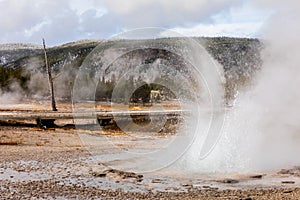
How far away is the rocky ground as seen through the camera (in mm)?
12641

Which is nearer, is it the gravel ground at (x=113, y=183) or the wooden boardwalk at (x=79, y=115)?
the gravel ground at (x=113, y=183)

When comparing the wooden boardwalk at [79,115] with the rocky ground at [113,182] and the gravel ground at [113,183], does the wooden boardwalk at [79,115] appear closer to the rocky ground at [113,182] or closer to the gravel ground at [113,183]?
the rocky ground at [113,182]

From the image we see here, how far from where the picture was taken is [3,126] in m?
30.9

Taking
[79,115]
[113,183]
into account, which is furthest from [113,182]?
[79,115]

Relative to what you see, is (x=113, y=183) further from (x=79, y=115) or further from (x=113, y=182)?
(x=79, y=115)

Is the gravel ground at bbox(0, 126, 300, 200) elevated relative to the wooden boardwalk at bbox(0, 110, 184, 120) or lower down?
lower down

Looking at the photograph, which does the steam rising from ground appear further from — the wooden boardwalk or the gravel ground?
the wooden boardwalk

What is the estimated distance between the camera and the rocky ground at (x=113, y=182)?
12.6 metres

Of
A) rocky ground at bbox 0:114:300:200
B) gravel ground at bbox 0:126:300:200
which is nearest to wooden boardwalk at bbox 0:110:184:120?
rocky ground at bbox 0:114:300:200

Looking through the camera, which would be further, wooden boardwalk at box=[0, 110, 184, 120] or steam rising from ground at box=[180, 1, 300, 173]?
wooden boardwalk at box=[0, 110, 184, 120]

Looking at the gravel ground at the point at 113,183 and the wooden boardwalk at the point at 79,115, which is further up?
the wooden boardwalk at the point at 79,115

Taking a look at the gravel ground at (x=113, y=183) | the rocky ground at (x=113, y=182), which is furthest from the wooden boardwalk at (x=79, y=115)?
the gravel ground at (x=113, y=183)

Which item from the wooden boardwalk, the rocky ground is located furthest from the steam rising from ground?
the wooden boardwalk

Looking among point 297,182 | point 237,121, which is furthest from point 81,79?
point 297,182
